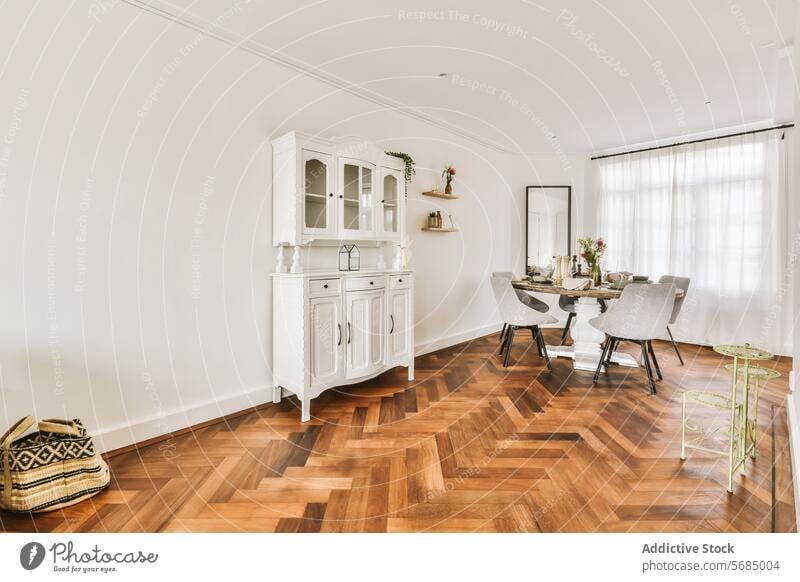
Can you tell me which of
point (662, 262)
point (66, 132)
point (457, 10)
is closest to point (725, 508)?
point (457, 10)

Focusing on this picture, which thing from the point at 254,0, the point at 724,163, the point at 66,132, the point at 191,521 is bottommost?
the point at 191,521

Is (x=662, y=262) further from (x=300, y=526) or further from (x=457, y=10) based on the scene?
→ (x=300, y=526)

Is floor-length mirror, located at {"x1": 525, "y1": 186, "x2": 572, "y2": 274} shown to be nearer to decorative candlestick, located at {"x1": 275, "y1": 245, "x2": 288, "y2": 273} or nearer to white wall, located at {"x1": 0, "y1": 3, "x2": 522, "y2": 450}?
white wall, located at {"x1": 0, "y1": 3, "x2": 522, "y2": 450}

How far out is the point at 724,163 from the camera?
176 inches

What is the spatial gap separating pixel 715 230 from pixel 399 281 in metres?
3.64

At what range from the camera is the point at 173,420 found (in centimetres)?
247

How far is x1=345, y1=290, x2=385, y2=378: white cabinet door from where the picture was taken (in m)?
2.97

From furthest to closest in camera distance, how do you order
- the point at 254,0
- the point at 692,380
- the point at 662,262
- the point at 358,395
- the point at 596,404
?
the point at 662,262
the point at 692,380
the point at 358,395
the point at 596,404
the point at 254,0

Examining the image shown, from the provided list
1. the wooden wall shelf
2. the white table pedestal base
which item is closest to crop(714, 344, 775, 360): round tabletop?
the white table pedestal base

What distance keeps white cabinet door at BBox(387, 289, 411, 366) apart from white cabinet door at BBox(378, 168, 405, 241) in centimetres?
49

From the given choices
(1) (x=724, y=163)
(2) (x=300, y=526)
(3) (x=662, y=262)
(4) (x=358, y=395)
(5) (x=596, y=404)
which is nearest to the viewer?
(2) (x=300, y=526)

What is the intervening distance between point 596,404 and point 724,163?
3349 mm

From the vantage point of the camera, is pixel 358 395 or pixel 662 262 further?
pixel 662 262

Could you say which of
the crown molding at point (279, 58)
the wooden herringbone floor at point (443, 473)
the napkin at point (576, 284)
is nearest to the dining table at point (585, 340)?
the napkin at point (576, 284)
